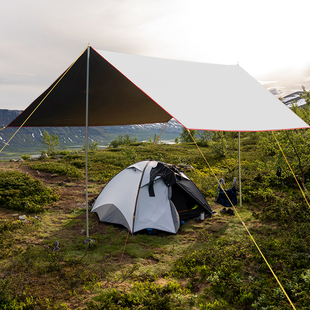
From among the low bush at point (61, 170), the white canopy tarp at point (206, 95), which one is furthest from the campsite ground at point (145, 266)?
the low bush at point (61, 170)

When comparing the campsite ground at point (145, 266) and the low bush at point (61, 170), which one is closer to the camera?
the campsite ground at point (145, 266)

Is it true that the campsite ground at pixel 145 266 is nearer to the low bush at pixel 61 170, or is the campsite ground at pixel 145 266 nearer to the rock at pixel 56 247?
the rock at pixel 56 247

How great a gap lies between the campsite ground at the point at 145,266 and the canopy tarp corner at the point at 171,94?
2813 millimetres

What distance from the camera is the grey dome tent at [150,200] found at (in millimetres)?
6551

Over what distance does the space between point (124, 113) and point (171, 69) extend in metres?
2.82

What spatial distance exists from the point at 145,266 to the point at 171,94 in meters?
3.81

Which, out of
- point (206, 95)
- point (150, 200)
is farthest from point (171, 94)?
point (150, 200)

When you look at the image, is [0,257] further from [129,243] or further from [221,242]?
[221,242]

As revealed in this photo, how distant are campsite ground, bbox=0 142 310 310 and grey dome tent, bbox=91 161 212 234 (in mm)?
338

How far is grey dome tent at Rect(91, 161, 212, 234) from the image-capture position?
655 cm

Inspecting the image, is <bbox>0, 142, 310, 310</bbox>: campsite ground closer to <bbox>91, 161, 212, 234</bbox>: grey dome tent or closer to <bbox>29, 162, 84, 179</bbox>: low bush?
<bbox>91, 161, 212, 234</bbox>: grey dome tent

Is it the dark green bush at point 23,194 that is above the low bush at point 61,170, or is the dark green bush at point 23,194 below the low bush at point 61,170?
below

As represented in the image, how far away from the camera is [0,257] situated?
204 inches

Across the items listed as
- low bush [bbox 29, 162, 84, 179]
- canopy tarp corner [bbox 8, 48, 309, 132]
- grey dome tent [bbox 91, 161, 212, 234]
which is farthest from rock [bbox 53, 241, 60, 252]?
low bush [bbox 29, 162, 84, 179]
